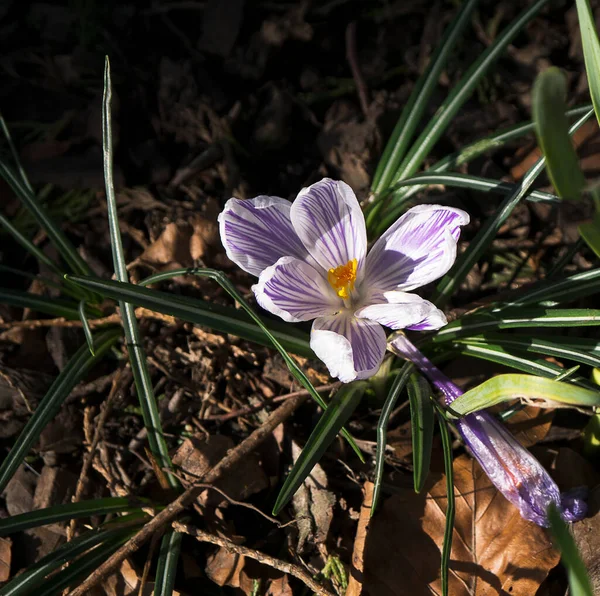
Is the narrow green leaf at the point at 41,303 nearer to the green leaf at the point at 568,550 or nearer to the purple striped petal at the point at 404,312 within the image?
the purple striped petal at the point at 404,312

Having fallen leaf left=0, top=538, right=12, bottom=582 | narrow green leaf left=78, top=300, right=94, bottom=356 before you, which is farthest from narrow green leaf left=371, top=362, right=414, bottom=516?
fallen leaf left=0, top=538, right=12, bottom=582

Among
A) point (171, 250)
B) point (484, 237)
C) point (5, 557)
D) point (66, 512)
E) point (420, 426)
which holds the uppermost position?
point (484, 237)

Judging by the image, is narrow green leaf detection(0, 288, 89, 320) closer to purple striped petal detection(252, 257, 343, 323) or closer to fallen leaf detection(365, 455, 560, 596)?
purple striped petal detection(252, 257, 343, 323)

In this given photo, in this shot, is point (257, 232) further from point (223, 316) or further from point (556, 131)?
point (556, 131)

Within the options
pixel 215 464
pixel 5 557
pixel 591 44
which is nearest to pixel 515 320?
pixel 591 44

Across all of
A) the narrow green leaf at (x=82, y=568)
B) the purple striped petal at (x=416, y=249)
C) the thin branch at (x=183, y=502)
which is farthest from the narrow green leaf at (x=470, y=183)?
the narrow green leaf at (x=82, y=568)

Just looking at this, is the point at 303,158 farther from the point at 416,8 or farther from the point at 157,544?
the point at 157,544
